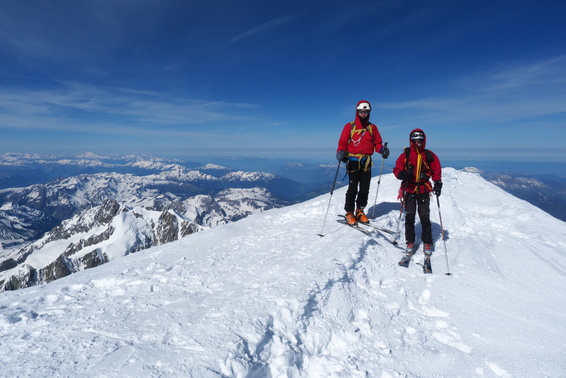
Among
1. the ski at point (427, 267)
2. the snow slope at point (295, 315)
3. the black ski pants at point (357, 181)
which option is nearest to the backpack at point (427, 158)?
the black ski pants at point (357, 181)

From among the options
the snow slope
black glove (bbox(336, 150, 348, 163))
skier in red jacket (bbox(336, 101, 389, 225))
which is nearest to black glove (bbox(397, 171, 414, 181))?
skier in red jacket (bbox(336, 101, 389, 225))

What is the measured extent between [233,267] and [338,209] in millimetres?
6978

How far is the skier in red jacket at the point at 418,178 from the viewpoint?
8.20 meters

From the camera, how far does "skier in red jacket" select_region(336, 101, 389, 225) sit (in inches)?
376

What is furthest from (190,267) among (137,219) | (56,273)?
(137,219)

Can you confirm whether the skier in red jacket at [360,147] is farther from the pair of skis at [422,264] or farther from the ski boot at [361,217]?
the pair of skis at [422,264]

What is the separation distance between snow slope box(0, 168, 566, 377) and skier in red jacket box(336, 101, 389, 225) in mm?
2337

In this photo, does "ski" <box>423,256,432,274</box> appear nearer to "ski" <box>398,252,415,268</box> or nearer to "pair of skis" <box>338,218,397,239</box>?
"ski" <box>398,252,415,268</box>

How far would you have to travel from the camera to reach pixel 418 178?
8242 mm

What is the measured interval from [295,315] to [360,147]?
677 centimetres

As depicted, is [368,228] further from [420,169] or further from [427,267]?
[420,169]

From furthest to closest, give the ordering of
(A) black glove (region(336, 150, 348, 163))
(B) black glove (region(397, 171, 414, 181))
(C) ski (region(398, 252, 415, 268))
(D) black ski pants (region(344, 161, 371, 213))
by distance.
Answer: (D) black ski pants (region(344, 161, 371, 213))
(A) black glove (region(336, 150, 348, 163))
(B) black glove (region(397, 171, 414, 181))
(C) ski (region(398, 252, 415, 268))

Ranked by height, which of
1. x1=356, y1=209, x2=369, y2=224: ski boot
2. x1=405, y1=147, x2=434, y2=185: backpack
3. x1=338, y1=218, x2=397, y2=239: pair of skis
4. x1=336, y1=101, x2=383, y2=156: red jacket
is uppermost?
x1=336, y1=101, x2=383, y2=156: red jacket

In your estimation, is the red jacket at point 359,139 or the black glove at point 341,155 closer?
the black glove at point 341,155
